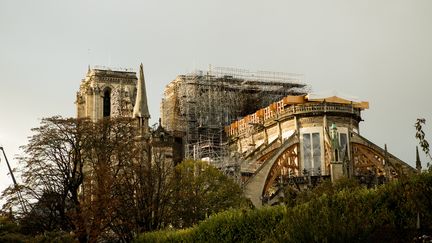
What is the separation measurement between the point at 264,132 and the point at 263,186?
1088 centimetres

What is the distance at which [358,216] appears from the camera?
93.3ft

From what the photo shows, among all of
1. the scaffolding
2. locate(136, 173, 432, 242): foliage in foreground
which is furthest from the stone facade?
locate(136, 173, 432, 242): foliage in foreground

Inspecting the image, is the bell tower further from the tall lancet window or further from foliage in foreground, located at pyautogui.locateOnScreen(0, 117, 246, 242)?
foliage in foreground, located at pyautogui.locateOnScreen(0, 117, 246, 242)

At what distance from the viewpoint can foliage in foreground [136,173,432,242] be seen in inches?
1081

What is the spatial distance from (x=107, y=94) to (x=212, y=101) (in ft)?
37.0

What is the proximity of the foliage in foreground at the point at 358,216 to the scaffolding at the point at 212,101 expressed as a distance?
45059 mm

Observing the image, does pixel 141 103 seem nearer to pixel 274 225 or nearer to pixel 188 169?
pixel 188 169

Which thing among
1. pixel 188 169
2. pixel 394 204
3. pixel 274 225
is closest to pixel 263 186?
pixel 188 169

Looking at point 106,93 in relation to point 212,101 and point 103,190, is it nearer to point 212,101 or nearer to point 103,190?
point 212,101

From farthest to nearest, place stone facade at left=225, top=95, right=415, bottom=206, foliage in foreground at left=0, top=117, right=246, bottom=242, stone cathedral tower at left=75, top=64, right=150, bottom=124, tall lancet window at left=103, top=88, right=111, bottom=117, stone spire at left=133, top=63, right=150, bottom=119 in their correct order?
1. tall lancet window at left=103, top=88, right=111, bottom=117
2. stone cathedral tower at left=75, top=64, right=150, bottom=124
3. stone spire at left=133, top=63, right=150, bottom=119
4. stone facade at left=225, top=95, right=415, bottom=206
5. foliage in foreground at left=0, top=117, right=246, bottom=242

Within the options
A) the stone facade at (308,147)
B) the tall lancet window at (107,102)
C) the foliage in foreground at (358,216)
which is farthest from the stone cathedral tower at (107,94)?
the foliage in foreground at (358,216)

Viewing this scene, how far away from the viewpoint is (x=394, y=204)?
3058 cm

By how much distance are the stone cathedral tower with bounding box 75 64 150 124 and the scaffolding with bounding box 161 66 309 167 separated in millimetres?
4024

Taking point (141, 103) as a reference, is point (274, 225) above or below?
below
